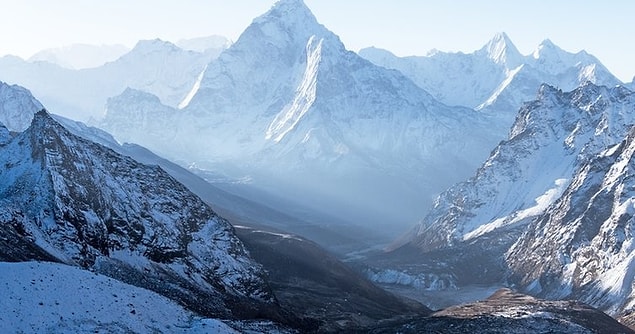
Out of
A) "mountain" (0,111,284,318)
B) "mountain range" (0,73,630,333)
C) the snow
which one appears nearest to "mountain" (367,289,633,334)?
"mountain range" (0,73,630,333)

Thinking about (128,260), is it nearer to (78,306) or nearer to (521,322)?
(78,306)

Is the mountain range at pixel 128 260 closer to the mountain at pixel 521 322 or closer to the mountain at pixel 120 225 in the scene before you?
the mountain at pixel 120 225

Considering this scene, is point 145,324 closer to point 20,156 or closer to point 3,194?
point 3,194

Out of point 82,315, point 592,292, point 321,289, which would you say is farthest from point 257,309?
point 592,292

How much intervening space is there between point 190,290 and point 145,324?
27.6 meters

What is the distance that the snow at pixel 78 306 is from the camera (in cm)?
5188

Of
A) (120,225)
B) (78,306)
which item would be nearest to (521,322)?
(120,225)

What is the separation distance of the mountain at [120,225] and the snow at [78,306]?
1308cm

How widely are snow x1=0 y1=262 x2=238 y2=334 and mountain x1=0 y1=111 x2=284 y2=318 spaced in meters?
13.1

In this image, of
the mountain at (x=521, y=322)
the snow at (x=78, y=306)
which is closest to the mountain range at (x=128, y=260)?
the snow at (x=78, y=306)

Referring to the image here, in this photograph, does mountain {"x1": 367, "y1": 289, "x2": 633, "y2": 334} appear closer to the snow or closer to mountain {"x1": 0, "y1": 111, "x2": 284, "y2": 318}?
mountain {"x1": 0, "y1": 111, "x2": 284, "y2": 318}

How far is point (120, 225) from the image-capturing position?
93250mm

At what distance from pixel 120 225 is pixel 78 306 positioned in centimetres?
3820

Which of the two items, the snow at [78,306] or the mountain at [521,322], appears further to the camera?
the mountain at [521,322]
